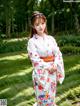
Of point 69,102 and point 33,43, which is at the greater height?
point 33,43

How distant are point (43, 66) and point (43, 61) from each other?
9 cm

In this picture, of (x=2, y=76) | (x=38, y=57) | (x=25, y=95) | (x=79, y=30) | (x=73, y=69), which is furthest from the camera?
(x=79, y=30)

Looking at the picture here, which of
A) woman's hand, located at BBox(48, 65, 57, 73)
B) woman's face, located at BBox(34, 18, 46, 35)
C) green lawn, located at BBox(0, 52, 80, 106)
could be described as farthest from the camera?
green lawn, located at BBox(0, 52, 80, 106)

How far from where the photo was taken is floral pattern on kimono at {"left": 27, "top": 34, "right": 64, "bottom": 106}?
5.76 m

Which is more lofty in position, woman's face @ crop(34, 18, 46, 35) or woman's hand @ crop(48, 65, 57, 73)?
woman's face @ crop(34, 18, 46, 35)

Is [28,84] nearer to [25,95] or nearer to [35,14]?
[25,95]

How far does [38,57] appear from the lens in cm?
574

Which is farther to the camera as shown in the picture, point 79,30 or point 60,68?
point 79,30

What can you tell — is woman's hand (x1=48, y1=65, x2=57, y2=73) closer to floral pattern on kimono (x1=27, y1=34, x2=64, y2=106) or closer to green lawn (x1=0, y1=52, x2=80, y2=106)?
floral pattern on kimono (x1=27, y1=34, x2=64, y2=106)

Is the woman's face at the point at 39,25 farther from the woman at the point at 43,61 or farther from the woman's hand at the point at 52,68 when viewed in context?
the woman's hand at the point at 52,68

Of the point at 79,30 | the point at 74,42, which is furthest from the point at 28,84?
the point at 79,30

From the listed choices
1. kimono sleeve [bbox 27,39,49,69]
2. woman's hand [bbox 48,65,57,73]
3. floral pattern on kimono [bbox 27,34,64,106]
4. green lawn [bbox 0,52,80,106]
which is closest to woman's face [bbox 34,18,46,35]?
floral pattern on kimono [bbox 27,34,64,106]

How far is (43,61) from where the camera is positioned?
227 inches

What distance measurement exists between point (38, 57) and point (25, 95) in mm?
2951
